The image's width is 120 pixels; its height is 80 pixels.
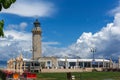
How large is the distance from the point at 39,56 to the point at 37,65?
12818 millimetres

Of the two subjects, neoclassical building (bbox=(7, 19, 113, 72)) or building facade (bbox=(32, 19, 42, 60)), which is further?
building facade (bbox=(32, 19, 42, 60))

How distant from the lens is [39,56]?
15275cm

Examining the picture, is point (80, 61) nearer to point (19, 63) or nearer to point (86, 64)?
point (86, 64)

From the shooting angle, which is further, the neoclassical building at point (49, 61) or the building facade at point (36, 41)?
the building facade at point (36, 41)

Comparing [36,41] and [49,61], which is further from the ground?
[36,41]

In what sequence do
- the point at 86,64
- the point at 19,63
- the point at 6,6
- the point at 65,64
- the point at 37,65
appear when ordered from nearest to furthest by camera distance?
the point at 6,6 → the point at 19,63 → the point at 37,65 → the point at 65,64 → the point at 86,64

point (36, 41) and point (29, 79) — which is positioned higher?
point (36, 41)

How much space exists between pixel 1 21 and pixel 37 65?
421 feet

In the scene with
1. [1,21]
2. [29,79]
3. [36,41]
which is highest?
[36,41]

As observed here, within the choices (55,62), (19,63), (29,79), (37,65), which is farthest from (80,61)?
(29,79)

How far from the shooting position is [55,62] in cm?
14850

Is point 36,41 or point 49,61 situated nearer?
point 49,61

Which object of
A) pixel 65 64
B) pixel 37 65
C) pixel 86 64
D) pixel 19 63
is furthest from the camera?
pixel 86 64

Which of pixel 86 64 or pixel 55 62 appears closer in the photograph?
pixel 55 62
